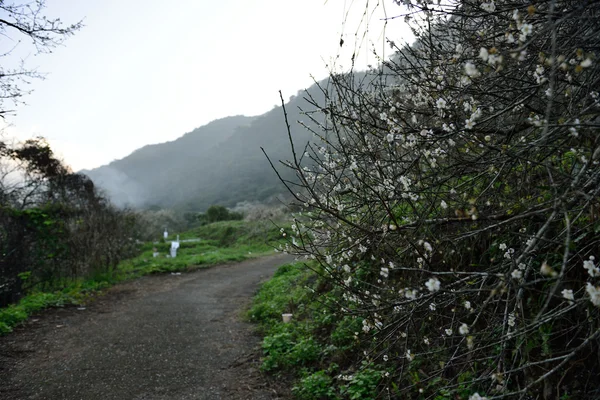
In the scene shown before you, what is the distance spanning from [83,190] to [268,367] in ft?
31.9

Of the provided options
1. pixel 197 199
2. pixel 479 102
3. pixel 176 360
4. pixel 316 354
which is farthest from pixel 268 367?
pixel 197 199

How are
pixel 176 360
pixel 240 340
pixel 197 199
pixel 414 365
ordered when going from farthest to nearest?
1. pixel 197 199
2. pixel 240 340
3. pixel 176 360
4. pixel 414 365

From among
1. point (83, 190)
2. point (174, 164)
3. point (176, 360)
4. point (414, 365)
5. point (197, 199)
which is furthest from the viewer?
point (174, 164)

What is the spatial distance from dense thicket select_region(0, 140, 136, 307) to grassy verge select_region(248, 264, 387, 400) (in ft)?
16.1

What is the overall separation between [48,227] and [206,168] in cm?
5257

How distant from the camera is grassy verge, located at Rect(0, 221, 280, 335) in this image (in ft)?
23.8

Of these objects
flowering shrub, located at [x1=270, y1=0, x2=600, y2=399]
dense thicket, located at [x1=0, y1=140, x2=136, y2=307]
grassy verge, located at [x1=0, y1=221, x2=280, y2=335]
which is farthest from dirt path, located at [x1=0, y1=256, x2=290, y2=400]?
flowering shrub, located at [x1=270, y1=0, x2=600, y2=399]

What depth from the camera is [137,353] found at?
5.49m

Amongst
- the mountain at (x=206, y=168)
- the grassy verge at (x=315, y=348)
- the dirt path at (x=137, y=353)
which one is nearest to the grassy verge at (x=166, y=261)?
the dirt path at (x=137, y=353)

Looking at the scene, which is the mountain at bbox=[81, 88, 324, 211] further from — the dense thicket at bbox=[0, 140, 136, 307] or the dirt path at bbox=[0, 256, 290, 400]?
the dirt path at bbox=[0, 256, 290, 400]

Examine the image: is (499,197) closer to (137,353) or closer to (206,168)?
(137,353)

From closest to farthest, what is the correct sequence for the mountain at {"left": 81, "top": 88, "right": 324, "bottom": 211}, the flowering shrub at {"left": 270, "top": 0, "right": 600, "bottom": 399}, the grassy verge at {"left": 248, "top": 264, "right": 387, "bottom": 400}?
the flowering shrub at {"left": 270, "top": 0, "right": 600, "bottom": 399} → the grassy verge at {"left": 248, "top": 264, "right": 387, "bottom": 400} → the mountain at {"left": 81, "top": 88, "right": 324, "bottom": 211}

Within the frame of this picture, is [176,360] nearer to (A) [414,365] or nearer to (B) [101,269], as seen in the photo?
(A) [414,365]

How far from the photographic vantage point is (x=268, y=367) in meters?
4.83
